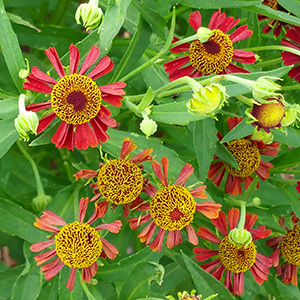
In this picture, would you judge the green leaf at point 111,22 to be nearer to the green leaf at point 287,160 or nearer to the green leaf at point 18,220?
the green leaf at point 18,220

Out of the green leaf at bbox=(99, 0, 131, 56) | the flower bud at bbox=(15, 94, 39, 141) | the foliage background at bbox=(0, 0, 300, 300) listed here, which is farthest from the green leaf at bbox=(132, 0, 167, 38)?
the flower bud at bbox=(15, 94, 39, 141)

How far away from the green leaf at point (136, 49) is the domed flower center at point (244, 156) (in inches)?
15.3

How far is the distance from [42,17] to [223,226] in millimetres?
1075

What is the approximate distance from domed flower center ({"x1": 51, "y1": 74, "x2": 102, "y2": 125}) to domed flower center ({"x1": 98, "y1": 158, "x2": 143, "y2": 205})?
17cm

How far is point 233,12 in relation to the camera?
4.63ft

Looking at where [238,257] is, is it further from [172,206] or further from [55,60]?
[55,60]

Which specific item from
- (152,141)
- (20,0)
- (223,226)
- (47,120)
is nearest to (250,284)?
(223,226)

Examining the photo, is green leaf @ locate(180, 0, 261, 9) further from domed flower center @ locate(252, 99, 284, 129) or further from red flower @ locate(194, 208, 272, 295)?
red flower @ locate(194, 208, 272, 295)

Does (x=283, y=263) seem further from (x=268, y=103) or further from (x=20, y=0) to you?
(x=20, y=0)

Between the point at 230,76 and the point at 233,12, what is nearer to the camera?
the point at 230,76

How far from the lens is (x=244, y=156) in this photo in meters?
1.29

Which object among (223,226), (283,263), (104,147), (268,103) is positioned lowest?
(283,263)

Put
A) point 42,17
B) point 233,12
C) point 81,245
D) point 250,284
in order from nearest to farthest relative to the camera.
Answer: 1. point 81,245
2. point 233,12
3. point 250,284
4. point 42,17

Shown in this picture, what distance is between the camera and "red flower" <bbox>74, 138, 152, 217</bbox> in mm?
1048
